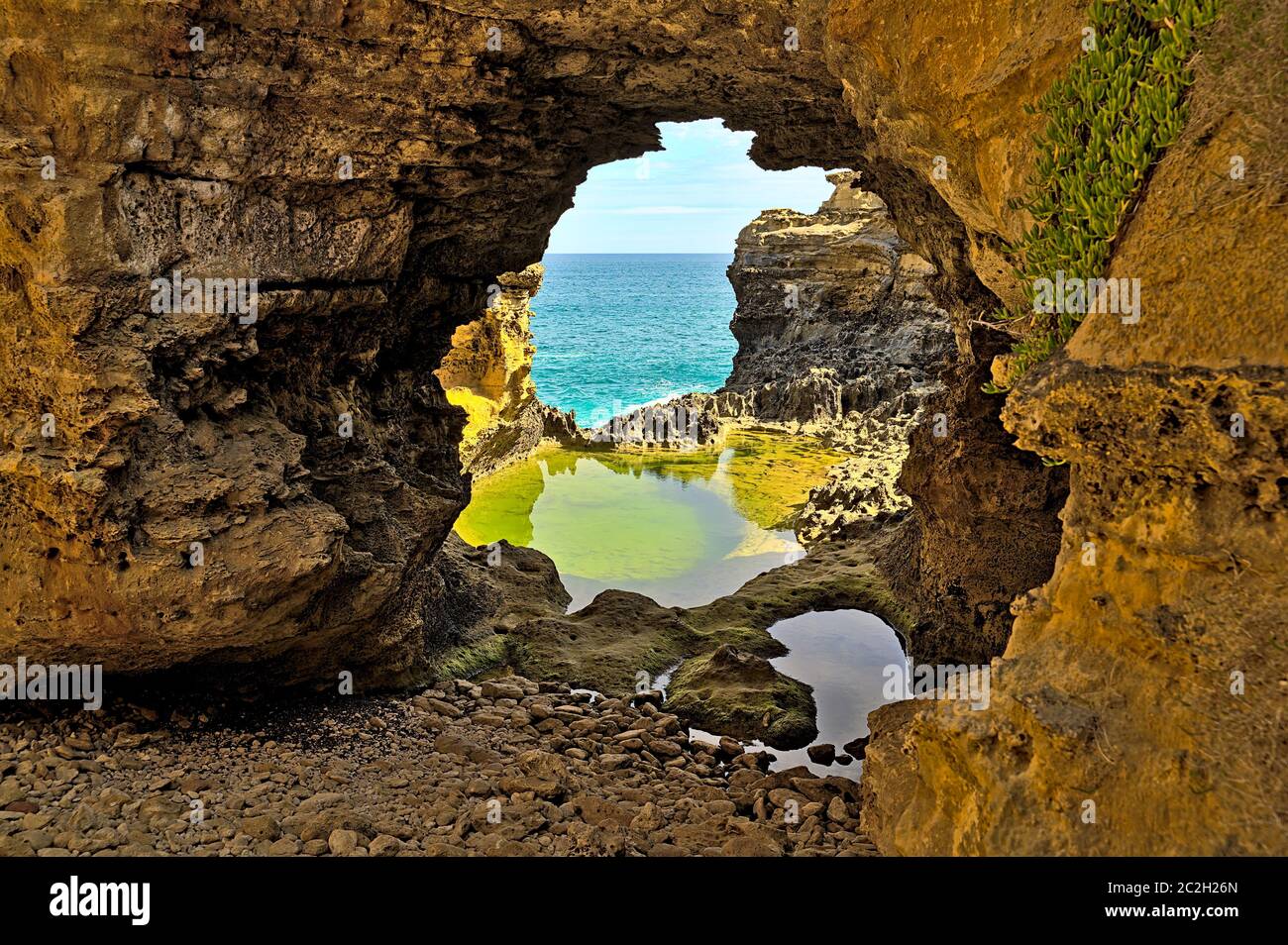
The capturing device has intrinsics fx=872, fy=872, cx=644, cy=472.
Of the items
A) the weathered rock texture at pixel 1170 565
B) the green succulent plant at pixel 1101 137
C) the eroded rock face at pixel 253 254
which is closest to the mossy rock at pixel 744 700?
the eroded rock face at pixel 253 254

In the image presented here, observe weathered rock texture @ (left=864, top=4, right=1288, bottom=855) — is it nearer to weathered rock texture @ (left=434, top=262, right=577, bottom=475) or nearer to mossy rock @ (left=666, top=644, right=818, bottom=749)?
mossy rock @ (left=666, top=644, right=818, bottom=749)

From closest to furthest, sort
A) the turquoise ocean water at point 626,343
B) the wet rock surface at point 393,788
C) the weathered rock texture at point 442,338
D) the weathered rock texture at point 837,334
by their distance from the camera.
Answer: the weathered rock texture at point 442,338 < the wet rock surface at point 393,788 < the weathered rock texture at point 837,334 < the turquoise ocean water at point 626,343

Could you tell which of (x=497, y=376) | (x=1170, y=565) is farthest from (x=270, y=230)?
(x=497, y=376)

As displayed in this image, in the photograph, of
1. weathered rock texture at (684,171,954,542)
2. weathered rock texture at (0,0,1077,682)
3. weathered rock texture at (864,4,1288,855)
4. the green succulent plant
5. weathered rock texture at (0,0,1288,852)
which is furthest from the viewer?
weathered rock texture at (684,171,954,542)

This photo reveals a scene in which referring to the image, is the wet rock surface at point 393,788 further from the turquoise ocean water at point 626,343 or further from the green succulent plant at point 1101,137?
the turquoise ocean water at point 626,343

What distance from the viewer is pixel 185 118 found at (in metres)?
7.75

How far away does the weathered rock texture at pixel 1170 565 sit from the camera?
355cm

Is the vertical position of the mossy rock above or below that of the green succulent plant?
below

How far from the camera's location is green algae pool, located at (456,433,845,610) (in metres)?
16.9

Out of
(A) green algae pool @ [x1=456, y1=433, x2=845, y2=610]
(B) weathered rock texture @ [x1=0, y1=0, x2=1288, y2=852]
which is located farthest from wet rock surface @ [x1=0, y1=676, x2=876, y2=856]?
(A) green algae pool @ [x1=456, y1=433, x2=845, y2=610]

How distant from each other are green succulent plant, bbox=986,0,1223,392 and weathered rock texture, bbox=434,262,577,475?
67.4ft

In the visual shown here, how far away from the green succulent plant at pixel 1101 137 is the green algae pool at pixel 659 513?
35.2 ft

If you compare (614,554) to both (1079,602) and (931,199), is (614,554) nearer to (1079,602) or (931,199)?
(931,199)

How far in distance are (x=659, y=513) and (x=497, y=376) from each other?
8.18 metres
